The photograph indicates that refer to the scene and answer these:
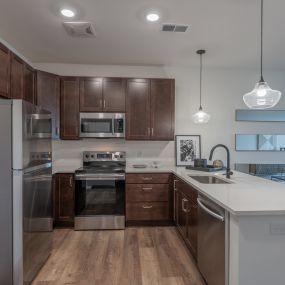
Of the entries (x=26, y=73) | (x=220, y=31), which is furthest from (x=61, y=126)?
(x=220, y=31)

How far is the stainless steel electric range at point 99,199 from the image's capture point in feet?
10.8

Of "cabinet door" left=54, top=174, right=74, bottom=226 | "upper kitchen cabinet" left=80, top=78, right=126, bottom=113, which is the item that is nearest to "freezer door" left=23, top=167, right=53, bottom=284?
"cabinet door" left=54, top=174, right=74, bottom=226

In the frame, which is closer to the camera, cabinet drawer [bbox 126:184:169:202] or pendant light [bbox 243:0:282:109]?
pendant light [bbox 243:0:282:109]

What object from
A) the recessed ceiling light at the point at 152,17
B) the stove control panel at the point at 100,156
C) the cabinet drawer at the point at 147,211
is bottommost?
the cabinet drawer at the point at 147,211

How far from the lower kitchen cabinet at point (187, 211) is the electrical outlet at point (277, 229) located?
861 millimetres

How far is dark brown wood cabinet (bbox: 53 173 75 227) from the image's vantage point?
10.8ft

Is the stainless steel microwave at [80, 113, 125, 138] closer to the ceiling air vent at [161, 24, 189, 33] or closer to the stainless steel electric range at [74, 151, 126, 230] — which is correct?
the stainless steel electric range at [74, 151, 126, 230]

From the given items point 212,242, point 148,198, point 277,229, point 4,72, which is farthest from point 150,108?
point 277,229

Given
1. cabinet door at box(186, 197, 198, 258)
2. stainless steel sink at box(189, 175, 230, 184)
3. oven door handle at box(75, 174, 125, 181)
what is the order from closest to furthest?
cabinet door at box(186, 197, 198, 258)
stainless steel sink at box(189, 175, 230, 184)
oven door handle at box(75, 174, 125, 181)

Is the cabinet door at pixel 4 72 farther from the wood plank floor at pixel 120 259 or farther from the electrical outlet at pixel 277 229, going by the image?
the electrical outlet at pixel 277 229

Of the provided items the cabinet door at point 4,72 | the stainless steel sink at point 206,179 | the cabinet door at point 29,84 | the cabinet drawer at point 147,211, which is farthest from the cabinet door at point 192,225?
the cabinet door at point 29,84

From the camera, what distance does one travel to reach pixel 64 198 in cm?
332

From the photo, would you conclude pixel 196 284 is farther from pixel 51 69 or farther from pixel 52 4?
pixel 51 69

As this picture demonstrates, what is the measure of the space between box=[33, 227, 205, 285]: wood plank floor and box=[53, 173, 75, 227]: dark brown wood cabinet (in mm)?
221
